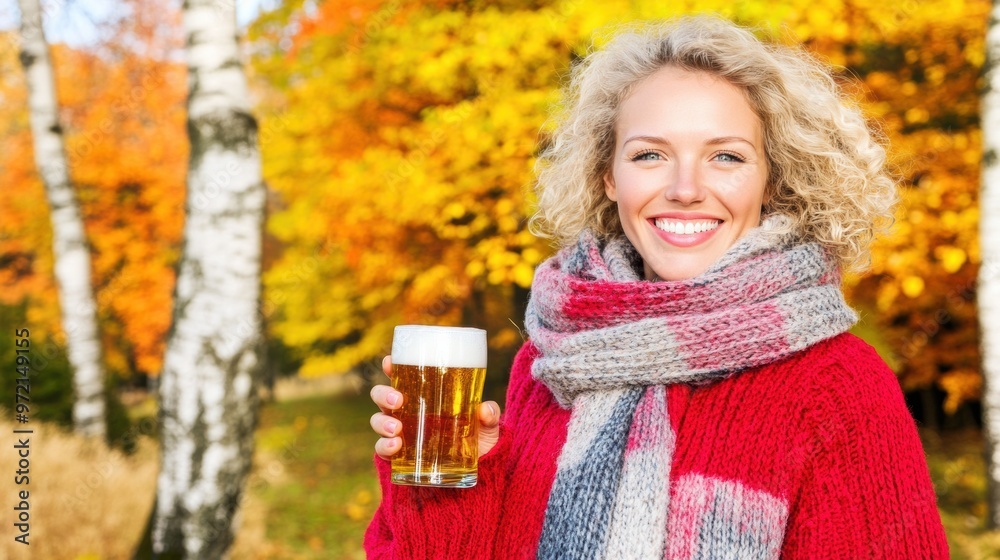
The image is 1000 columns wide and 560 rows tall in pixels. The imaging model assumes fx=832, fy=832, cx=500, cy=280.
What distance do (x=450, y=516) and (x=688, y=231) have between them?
78 cm

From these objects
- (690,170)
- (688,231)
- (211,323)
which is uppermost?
(690,170)

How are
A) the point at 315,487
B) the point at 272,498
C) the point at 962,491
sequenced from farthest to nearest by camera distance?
the point at 315,487 < the point at 272,498 < the point at 962,491

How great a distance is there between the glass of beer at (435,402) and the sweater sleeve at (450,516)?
0.40ft

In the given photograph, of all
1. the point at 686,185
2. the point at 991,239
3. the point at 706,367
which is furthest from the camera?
the point at 991,239

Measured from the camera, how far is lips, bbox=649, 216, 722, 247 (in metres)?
1.75

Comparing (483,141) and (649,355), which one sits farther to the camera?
(483,141)

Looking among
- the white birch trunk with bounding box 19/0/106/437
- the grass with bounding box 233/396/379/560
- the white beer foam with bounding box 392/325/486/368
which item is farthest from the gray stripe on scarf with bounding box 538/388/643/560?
the white birch trunk with bounding box 19/0/106/437

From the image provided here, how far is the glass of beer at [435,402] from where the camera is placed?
5.33 feet

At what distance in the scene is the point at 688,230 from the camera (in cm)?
176

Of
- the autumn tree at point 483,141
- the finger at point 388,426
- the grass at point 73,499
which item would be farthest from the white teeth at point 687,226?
the grass at point 73,499

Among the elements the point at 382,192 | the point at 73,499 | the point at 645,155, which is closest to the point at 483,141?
the point at 382,192

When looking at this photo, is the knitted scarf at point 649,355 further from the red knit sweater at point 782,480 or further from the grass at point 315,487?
the grass at point 315,487

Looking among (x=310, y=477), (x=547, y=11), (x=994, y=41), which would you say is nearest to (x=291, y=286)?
(x=310, y=477)

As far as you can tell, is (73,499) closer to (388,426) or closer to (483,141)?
(483,141)
